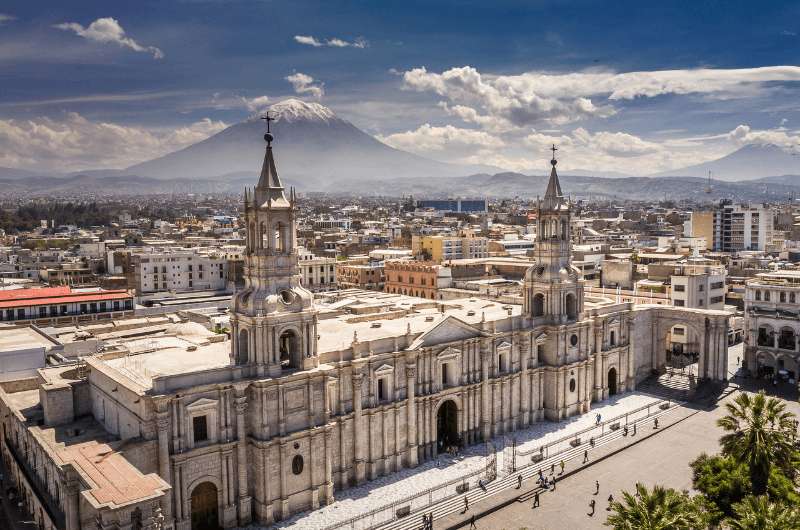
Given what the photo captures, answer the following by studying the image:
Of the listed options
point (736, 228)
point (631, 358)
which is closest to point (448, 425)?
point (631, 358)

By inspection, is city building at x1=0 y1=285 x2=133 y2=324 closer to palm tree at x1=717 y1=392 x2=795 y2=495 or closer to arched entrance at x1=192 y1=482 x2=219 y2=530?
arched entrance at x1=192 y1=482 x2=219 y2=530

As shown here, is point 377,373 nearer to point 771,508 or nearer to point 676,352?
point 771,508

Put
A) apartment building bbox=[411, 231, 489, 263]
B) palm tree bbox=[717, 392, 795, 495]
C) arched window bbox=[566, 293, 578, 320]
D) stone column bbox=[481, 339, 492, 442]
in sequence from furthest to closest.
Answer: apartment building bbox=[411, 231, 489, 263] → arched window bbox=[566, 293, 578, 320] → stone column bbox=[481, 339, 492, 442] → palm tree bbox=[717, 392, 795, 495]

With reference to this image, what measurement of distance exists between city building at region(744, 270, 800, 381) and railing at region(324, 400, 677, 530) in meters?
16.9

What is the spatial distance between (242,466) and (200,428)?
10.7 ft

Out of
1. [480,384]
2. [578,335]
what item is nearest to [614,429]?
[578,335]

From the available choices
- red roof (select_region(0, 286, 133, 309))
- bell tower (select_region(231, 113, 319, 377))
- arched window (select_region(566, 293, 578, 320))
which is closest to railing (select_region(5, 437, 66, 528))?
bell tower (select_region(231, 113, 319, 377))

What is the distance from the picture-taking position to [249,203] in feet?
126

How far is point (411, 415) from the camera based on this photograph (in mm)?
44625

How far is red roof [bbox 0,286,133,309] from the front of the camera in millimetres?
65062

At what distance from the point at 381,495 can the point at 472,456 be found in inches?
348

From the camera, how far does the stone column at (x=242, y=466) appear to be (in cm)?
3669

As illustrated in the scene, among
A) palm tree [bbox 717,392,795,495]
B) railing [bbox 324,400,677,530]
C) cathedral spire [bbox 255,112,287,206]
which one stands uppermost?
cathedral spire [bbox 255,112,287,206]

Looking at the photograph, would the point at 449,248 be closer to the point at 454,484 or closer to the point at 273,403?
the point at 454,484
